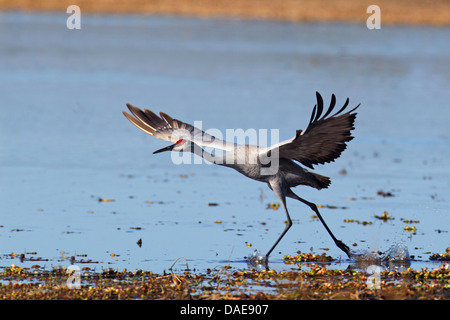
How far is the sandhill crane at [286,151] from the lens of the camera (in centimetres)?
814

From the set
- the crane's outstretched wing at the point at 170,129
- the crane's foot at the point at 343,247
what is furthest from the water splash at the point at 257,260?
the crane's outstretched wing at the point at 170,129

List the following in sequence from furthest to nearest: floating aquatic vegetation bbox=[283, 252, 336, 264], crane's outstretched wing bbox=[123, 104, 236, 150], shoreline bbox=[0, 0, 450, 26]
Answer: shoreline bbox=[0, 0, 450, 26], crane's outstretched wing bbox=[123, 104, 236, 150], floating aquatic vegetation bbox=[283, 252, 336, 264]

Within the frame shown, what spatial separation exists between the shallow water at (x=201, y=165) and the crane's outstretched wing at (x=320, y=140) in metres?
1.03

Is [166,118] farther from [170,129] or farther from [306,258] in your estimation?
[306,258]

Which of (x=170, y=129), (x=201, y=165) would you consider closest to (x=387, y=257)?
(x=170, y=129)

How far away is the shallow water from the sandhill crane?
0.71 meters

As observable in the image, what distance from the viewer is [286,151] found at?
8477 mm

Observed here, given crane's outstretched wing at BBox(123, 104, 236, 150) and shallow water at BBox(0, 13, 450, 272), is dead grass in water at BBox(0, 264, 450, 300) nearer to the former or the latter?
shallow water at BBox(0, 13, 450, 272)

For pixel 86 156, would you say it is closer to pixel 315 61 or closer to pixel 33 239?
pixel 33 239

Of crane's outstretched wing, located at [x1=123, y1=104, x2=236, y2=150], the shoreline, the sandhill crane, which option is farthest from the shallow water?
the shoreline

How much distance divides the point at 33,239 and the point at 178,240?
1.45 meters

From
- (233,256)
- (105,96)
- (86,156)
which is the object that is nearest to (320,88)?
(105,96)

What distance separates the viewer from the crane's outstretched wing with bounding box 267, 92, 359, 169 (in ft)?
26.4

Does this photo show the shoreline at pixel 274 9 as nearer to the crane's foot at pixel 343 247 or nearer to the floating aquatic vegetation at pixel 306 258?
the crane's foot at pixel 343 247
